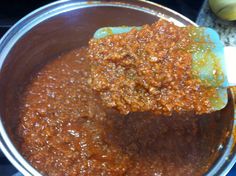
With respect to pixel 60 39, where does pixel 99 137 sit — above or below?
below

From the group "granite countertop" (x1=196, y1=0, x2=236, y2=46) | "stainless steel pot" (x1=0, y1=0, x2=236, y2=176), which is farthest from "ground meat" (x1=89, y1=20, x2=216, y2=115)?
"granite countertop" (x1=196, y1=0, x2=236, y2=46)

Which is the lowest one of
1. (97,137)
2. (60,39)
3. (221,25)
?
(97,137)

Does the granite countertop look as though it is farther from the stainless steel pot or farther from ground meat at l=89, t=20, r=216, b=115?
ground meat at l=89, t=20, r=216, b=115

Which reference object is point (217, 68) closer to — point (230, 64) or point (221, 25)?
point (230, 64)

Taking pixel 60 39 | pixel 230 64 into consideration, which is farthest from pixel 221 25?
pixel 60 39

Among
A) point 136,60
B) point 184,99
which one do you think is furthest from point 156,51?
point 184,99

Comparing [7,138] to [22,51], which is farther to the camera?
[22,51]

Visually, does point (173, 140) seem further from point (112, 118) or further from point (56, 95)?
point (56, 95)
